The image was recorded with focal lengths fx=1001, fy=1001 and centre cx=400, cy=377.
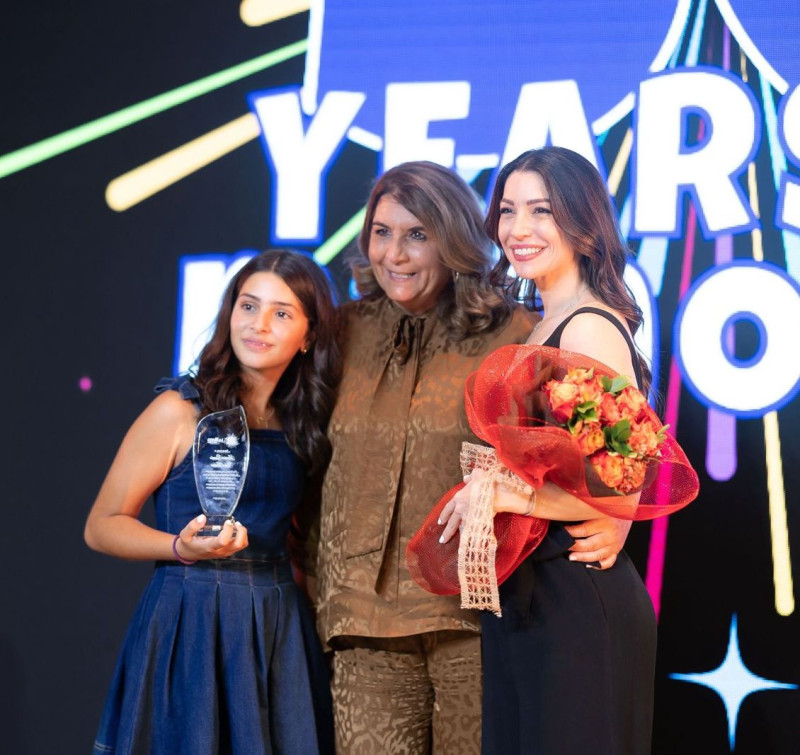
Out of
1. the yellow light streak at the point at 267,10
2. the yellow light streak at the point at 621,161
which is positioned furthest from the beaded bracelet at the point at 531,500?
the yellow light streak at the point at 267,10

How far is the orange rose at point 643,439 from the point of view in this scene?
69.2 inches

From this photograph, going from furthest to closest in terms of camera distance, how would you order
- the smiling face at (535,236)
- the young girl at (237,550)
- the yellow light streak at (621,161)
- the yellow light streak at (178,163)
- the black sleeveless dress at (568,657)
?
the yellow light streak at (178,163), the yellow light streak at (621,161), the young girl at (237,550), the smiling face at (535,236), the black sleeveless dress at (568,657)

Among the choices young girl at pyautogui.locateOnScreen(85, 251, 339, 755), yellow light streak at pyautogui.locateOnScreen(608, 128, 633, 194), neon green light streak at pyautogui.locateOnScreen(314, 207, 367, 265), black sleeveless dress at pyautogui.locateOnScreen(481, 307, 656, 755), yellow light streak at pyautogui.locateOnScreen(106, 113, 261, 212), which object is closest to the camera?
black sleeveless dress at pyautogui.locateOnScreen(481, 307, 656, 755)

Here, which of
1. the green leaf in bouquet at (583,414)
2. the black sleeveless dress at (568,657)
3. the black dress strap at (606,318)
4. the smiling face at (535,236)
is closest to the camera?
the green leaf in bouquet at (583,414)

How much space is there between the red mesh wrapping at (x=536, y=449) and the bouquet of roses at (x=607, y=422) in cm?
3

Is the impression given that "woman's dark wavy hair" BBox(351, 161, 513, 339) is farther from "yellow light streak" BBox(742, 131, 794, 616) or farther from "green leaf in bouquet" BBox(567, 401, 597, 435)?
"yellow light streak" BBox(742, 131, 794, 616)

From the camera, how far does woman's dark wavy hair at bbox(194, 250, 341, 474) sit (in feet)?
7.84

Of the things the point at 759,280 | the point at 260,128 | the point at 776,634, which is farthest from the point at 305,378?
the point at 776,634

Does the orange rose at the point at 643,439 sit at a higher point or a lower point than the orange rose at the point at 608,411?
lower

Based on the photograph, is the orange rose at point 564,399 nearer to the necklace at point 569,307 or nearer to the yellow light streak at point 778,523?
the necklace at point 569,307

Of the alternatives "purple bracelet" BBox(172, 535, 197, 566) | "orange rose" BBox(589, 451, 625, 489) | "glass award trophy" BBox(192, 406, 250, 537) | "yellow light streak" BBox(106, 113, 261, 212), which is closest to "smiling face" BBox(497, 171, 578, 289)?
"orange rose" BBox(589, 451, 625, 489)

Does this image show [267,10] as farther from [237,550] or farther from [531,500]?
[531,500]

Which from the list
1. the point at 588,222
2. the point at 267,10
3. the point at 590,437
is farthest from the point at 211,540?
the point at 267,10

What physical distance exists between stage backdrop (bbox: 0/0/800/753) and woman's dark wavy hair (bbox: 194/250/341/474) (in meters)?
0.83
